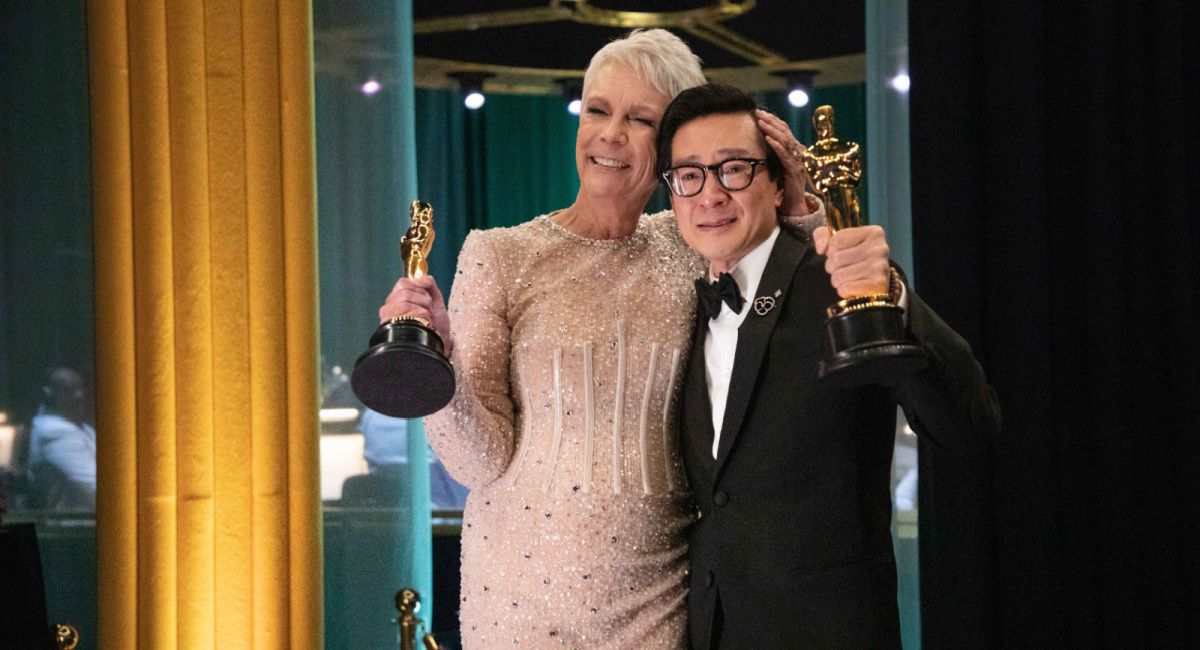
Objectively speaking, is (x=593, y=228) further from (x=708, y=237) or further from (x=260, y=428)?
(x=260, y=428)

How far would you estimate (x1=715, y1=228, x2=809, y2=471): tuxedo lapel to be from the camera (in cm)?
199

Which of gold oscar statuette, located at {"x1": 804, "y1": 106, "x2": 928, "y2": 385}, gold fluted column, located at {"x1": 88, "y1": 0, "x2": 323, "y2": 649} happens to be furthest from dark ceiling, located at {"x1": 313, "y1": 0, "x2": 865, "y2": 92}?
gold oscar statuette, located at {"x1": 804, "y1": 106, "x2": 928, "y2": 385}

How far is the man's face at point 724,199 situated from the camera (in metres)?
2.07

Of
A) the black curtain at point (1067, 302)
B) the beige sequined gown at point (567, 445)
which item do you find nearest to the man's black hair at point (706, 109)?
the beige sequined gown at point (567, 445)

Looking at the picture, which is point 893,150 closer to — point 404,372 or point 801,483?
point 801,483

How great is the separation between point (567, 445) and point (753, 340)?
37 centimetres

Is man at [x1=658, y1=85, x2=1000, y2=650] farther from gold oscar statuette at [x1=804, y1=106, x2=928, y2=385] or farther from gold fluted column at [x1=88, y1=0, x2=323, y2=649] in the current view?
gold fluted column at [x1=88, y1=0, x2=323, y2=649]

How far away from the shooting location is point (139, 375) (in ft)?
11.9

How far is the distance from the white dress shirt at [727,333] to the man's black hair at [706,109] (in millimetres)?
126

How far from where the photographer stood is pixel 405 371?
5.75 ft

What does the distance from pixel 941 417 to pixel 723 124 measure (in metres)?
0.61

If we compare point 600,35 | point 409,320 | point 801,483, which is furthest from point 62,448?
point 600,35

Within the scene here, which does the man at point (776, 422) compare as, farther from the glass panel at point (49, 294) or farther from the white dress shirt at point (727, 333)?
the glass panel at point (49, 294)

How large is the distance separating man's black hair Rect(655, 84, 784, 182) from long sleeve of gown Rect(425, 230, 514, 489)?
0.36 metres
